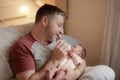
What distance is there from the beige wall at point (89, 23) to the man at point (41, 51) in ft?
1.92

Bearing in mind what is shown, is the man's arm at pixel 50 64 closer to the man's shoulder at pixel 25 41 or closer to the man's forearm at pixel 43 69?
the man's forearm at pixel 43 69

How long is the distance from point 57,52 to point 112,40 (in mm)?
663

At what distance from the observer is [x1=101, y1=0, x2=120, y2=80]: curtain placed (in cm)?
189

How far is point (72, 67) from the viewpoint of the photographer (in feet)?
5.44

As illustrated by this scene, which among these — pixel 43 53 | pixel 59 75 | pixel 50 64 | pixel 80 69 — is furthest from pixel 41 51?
pixel 80 69

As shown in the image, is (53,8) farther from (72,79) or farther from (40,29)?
(72,79)

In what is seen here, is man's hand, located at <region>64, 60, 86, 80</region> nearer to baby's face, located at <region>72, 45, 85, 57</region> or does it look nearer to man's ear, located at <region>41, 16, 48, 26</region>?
baby's face, located at <region>72, 45, 85, 57</region>

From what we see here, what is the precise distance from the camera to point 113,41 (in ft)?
6.56

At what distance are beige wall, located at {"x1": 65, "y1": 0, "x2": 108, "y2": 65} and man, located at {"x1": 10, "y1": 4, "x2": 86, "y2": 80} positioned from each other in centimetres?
59

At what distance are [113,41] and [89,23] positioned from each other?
37cm

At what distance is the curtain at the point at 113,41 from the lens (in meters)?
1.89

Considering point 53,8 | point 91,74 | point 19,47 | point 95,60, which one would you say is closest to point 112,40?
point 95,60

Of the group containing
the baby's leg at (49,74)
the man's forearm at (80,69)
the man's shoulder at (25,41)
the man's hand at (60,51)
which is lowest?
the man's forearm at (80,69)

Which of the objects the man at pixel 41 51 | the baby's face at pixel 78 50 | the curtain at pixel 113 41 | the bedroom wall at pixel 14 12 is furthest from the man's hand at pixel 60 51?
the bedroom wall at pixel 14 12
